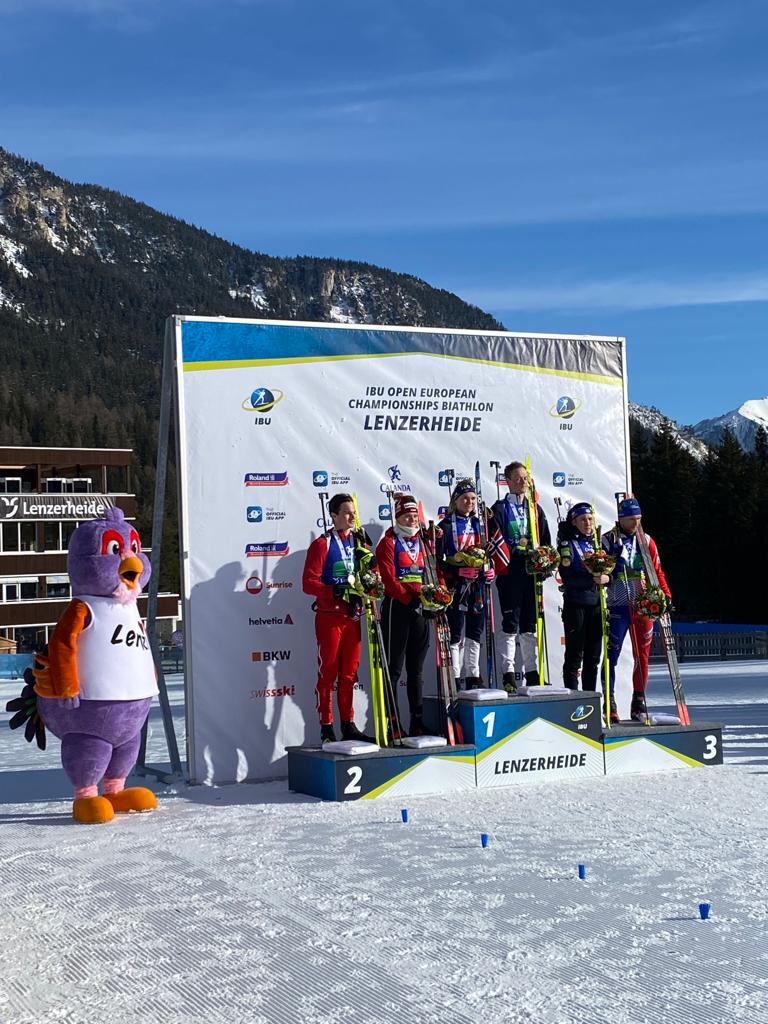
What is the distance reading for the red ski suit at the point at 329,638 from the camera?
818 centimetres

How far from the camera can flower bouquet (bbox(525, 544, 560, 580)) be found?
8812 millimetres

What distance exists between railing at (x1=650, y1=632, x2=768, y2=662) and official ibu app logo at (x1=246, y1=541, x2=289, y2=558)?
17738 mm

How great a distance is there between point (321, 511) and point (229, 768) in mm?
1905

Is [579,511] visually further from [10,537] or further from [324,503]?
[10,537]

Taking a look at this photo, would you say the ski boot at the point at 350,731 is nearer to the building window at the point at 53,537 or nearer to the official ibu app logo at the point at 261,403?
the official ibu app logo at the point at 261,403

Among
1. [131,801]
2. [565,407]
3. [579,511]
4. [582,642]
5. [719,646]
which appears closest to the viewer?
[131,801]

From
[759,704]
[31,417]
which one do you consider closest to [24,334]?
[31,417]

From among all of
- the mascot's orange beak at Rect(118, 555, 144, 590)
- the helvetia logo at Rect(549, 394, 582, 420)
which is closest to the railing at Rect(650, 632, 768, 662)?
the helvetia logo at Rect(549, 394, 582, 420)

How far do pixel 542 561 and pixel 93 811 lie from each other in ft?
11.7

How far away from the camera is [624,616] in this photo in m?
9.31

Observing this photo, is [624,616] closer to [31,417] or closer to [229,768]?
[229,768]

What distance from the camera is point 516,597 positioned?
9.09 metres

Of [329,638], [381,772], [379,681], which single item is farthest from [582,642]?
[381,772]

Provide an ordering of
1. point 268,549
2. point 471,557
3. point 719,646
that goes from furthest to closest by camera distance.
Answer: point 719,646, point 268,549, point 471,557
